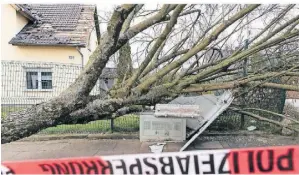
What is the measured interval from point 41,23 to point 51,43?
1.94m

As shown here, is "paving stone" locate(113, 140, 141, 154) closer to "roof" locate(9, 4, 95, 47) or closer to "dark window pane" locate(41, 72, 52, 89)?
"dark window pane" locate(41, 72, 52, 89)

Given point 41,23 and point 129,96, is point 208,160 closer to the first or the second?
point 129,96

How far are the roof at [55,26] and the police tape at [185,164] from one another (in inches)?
441

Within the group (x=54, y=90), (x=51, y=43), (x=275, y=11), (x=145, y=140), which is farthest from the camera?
(x=51, y=43)

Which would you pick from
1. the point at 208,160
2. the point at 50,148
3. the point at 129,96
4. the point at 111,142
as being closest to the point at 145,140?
the point at 111,142

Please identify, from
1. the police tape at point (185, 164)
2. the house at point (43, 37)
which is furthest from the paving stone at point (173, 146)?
the house at point (43, 37)

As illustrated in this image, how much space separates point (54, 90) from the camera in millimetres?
8352

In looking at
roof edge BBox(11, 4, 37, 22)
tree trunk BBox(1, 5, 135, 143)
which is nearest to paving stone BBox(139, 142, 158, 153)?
tree trunk BBox(1, 5, 135, 143)

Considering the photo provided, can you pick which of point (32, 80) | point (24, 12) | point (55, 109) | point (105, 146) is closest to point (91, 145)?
point (105, 146)

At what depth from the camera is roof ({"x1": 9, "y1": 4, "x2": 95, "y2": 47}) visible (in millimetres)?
13305

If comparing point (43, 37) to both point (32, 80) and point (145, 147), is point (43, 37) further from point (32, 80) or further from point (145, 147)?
point (145, 147)

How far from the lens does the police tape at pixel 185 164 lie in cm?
219

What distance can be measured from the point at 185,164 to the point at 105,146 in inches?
175

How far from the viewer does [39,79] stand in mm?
10711
